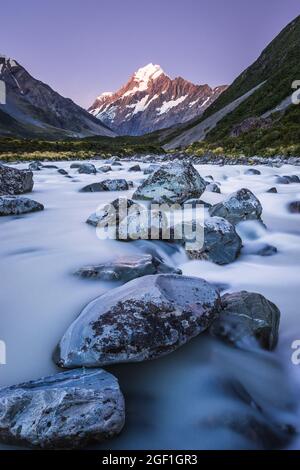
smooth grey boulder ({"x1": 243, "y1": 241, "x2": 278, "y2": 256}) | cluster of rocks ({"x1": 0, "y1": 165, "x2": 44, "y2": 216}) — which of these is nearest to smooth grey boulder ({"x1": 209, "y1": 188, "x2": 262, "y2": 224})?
smooth grey boulder ({"x1": 243, "y1": 241, "x2": 278, "y2": 256})

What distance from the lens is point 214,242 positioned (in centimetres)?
486

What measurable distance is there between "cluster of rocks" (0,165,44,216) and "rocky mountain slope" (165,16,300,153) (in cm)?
2304

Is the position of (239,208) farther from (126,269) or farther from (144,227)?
(126,269)

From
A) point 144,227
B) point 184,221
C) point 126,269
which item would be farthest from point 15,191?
point 126,269

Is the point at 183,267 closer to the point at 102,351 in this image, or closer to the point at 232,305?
the point at 232,305

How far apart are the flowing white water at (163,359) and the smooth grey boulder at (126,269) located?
0.38 feet

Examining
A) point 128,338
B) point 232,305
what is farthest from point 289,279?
point 128,338

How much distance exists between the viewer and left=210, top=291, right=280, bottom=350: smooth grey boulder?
3.00 m

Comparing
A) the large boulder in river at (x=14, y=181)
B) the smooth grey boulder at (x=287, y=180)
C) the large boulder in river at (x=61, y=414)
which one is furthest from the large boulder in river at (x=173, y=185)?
the large boulder in river at (x=61, y=414)

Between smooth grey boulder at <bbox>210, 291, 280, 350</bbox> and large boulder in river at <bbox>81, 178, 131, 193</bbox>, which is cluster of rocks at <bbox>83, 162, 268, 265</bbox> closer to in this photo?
smooth grey boulder at <bbox>210, 291, 280, 350</bbox>

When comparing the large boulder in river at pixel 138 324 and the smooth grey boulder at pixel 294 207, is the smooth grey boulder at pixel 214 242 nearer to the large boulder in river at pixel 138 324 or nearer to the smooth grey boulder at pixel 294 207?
the large boulder in river at pixel 138 324

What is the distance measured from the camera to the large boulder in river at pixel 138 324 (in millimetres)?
2711

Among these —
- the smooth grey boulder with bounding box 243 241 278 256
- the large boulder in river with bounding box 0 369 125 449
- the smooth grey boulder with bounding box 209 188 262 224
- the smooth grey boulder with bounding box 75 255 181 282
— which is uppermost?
the smooth grey boulder with bounding box 209 188 262 224

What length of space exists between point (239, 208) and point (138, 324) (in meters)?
A: 4.26
